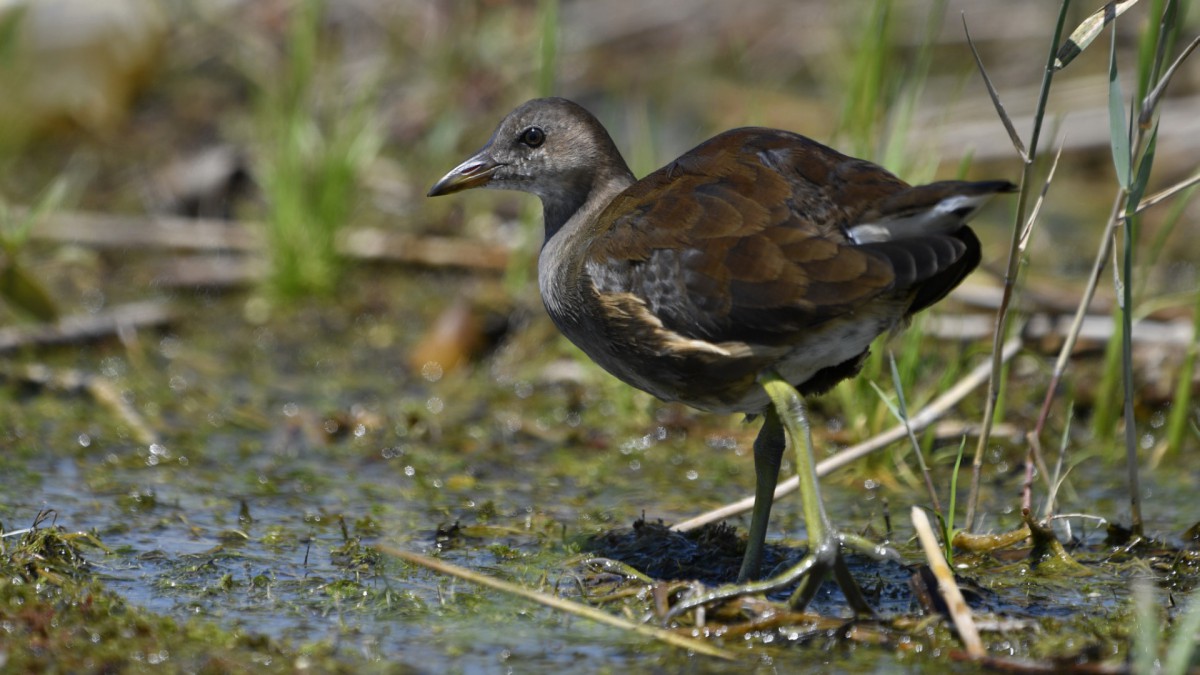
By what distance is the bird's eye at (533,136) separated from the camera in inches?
171

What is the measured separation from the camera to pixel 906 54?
9320mm

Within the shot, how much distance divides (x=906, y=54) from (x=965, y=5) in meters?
0.48

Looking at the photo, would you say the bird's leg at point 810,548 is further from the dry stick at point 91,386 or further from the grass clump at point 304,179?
the grass clump at point 304,179

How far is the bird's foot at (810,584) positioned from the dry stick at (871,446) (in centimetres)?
62

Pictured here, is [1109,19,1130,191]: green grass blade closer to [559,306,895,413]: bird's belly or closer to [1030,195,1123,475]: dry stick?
[1030,195,1123,475]: dry stick

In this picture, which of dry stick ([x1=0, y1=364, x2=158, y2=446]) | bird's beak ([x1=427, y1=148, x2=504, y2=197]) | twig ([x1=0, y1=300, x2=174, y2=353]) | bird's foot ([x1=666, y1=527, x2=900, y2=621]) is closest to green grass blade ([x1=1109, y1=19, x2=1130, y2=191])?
bird's foot ([x1=666, y1=527, x2=900, y2=621])

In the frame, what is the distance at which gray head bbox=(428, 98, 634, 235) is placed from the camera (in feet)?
14.0

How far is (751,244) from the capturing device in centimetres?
338

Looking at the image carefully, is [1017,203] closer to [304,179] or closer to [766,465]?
[766,465]

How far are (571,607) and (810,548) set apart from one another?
565mm

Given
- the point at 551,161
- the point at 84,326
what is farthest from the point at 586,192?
the point at 84,326

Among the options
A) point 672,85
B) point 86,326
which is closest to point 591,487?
point 86,326

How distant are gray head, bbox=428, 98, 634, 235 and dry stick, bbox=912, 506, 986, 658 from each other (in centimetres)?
144

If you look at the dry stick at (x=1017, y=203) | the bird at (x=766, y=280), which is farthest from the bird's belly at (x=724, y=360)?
the dry stick at (x=1017, y=203)
